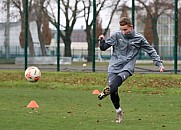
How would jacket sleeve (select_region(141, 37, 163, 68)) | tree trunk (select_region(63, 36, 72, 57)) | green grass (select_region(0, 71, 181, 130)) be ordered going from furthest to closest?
tree trunk (select_region(63, 36, 72, 57)) → jacket sleeve (select_region(141, 37, 163, 68)) → green grass (select_region(0, 71, 181, 130))

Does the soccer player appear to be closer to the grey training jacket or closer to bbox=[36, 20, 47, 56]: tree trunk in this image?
the grey training jacket

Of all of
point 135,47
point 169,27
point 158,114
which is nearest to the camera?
point 135,47

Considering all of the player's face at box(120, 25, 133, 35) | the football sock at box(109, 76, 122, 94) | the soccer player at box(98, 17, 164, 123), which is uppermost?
the player's face at box(120, 25, 133, 35)

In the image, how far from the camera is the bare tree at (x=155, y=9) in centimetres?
2270

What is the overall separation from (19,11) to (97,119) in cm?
1501

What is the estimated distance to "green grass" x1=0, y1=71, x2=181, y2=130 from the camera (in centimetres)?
905

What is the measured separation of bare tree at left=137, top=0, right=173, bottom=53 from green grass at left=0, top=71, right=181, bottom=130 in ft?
9.66

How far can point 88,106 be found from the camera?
41.3ft

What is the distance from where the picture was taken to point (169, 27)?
73.9 feet

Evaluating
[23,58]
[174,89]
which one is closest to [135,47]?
[174,89]

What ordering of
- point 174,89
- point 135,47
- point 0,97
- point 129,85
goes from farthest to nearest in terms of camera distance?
point 129,85
point 174,89
point 0,97
point 135,47

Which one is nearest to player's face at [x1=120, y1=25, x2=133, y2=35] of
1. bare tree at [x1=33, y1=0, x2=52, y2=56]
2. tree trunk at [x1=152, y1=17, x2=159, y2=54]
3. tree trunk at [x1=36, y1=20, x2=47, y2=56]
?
tree trunk at [x1=152, y1=17, x2=159, y2=54]

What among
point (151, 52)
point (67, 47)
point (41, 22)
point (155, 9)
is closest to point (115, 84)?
point (151, 52)

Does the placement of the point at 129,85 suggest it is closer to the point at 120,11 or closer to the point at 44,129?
the point at 120,11
